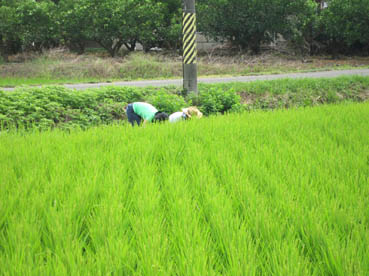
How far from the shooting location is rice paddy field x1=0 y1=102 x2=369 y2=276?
1.10 metres

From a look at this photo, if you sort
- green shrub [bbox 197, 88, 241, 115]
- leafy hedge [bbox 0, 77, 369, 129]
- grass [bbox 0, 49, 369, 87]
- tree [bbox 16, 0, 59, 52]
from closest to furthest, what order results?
leafy hedge [bbox 0, 77, 369, 129] < green shrub [bbox 197, 88, 241, 115] < grass [bbox 0, 49, 369, 87] < tree [bbox 16, 0, 59, 52]

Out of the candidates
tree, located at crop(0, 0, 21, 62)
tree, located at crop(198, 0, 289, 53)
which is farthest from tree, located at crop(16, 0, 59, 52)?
tree, located at crop(198, 0, 289, 53)

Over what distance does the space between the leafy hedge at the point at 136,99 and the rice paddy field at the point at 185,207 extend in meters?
2.49

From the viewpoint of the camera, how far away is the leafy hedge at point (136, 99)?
18.0 ft

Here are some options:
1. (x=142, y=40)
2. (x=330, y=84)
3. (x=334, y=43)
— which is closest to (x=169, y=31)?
(x=142, y=40)

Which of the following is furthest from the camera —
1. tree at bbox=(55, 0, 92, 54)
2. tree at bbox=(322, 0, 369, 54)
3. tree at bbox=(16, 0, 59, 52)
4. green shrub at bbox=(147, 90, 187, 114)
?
tree at bbox=(55, 0, 92, 54)

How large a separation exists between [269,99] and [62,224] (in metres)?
7.93

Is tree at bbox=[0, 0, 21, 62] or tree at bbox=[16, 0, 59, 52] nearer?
tree at bbox=[0, 0, 21, 62]

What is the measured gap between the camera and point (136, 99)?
7.32 metres

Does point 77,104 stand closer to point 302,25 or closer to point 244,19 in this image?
point 244,19

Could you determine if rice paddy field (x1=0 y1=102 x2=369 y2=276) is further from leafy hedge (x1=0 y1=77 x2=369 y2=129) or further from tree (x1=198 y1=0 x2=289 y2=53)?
tree (x1=198 y1=0 x2=289 y2=53)

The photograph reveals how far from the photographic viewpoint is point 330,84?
30.2ft

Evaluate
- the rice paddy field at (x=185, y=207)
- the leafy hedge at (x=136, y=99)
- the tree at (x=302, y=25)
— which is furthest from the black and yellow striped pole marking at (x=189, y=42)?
the tree at (x=302, y=25)

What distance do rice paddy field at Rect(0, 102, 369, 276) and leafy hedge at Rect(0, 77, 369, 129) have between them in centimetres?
249
